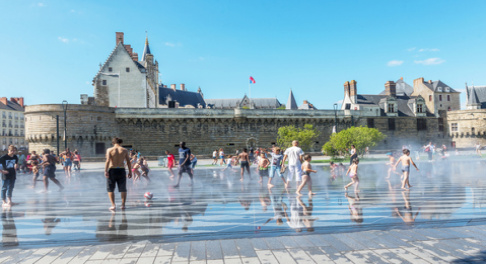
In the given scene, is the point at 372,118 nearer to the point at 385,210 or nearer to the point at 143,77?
the point at 143,77

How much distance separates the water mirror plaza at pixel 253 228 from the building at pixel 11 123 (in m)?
62.0

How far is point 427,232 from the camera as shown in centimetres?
498

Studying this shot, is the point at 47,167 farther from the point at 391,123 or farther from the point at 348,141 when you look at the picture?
the point at 391,123

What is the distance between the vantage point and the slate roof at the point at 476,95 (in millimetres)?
50094

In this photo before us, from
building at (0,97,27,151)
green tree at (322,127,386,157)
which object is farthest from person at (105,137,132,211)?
building at (0,97,27,151)

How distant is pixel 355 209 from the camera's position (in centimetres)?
689

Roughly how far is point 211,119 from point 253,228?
33674mm

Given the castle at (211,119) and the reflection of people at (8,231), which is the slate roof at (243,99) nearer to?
the castle at (211,119)

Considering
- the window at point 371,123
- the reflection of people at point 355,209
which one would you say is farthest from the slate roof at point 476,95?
the reflection of people at point 355,209

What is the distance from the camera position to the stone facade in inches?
1881

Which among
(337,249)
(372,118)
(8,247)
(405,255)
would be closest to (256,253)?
(337,249)

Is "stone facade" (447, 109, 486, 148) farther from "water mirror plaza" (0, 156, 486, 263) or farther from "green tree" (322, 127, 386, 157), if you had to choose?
"water mirror plaza" (0, 156, 486, 263)

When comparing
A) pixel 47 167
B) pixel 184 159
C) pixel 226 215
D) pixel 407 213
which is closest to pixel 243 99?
pixel 184 159

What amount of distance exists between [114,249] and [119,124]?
111 feet
